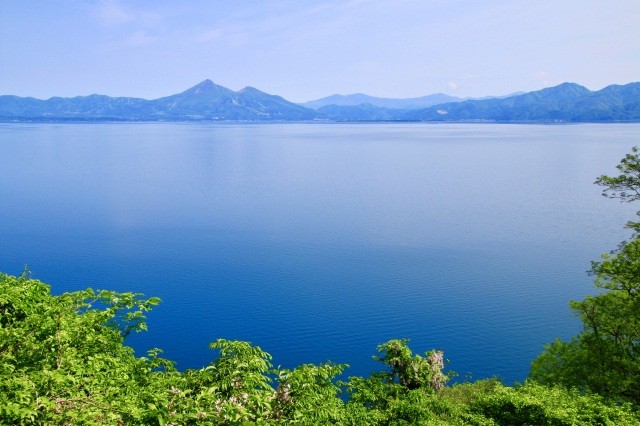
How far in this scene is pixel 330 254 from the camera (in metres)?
53.3

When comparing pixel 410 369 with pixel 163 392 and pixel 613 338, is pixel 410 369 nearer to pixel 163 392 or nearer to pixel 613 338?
pixel 613 338

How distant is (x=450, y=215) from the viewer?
7281 centimetres

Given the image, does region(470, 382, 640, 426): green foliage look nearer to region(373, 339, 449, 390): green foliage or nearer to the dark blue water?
region(373, 339, 449, 390): green foliage

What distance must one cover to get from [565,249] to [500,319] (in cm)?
2261

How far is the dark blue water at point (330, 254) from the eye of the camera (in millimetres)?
36281

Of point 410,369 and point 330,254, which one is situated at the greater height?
point 410,369

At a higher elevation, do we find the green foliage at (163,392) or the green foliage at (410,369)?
the green foliage at (163,392)

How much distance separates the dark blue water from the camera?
36281mm

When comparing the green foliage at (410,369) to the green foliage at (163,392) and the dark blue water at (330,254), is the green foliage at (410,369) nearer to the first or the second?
the green foliage at (163,392)

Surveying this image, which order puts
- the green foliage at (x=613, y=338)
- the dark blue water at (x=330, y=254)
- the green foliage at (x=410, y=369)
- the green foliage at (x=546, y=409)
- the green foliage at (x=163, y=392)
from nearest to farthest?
the green foliage at (x=163, y=392), the green foliage at (x=546, y=409), the green foliage at (x=613, y=338), the green foliage at (x=410, y=369), the dark blue water at (x=330, y=254)

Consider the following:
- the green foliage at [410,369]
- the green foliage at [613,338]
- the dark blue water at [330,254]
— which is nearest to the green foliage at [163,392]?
the green foliage at [410,369]

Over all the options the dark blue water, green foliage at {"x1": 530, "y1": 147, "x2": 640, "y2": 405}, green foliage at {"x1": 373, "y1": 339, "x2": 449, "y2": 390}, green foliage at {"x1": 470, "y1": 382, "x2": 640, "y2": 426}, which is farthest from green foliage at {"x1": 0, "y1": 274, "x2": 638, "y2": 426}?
the dark blue water

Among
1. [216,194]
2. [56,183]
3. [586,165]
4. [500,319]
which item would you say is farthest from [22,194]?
[586,165]

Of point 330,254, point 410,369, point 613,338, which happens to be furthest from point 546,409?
point 330,254
